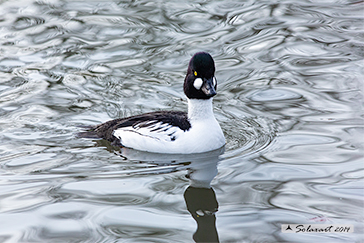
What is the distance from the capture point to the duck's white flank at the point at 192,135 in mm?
7613

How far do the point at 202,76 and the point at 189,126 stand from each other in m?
0.86

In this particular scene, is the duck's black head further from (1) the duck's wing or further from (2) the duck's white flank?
(1) the duck's wing

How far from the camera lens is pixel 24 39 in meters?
12.7

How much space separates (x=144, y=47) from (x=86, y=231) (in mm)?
7062

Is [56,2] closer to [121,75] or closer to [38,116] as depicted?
[121,75]

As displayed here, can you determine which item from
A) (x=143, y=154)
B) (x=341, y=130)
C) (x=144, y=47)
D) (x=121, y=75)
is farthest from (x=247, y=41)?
(x=143, y=154)

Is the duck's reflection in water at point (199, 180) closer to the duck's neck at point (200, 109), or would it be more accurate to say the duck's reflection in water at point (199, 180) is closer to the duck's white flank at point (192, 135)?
the duck's white flank at point (192, 135)

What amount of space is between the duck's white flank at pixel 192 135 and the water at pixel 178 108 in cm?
15

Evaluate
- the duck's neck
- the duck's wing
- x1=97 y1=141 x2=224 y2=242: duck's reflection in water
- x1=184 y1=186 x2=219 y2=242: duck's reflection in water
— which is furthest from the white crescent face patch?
x1=184 y1=186 x2=219 y2=242: duck's reflection in water

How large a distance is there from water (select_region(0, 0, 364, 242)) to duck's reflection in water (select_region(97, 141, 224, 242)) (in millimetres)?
25

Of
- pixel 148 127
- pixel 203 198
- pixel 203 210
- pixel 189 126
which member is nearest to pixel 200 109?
pixel 189 126

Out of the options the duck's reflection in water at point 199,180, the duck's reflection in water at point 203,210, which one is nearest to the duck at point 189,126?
the duck's reflection in water at point 199,180

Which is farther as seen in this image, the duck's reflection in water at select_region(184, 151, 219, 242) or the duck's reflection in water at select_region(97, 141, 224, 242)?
the duck's reflection in water at select_region(97, 141, 224, 242)

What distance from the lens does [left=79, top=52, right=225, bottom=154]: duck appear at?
24.1 feet
